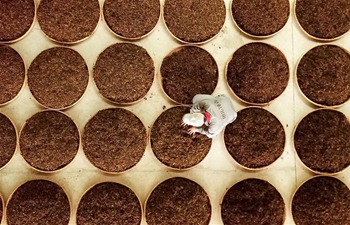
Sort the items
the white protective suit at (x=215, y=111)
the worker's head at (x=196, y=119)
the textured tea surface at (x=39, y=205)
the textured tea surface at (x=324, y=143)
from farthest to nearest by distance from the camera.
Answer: the textured tea surface at (x=324, y=143) < the textured tea surface at (x=39, y=205) < the white protective suit at (x=215, y=111) < the worker's head at (x=196, y=119)

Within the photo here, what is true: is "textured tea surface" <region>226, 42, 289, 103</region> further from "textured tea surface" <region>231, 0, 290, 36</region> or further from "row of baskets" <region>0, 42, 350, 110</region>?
"textured tea surface" <region>231, 0, 290, 36</region>

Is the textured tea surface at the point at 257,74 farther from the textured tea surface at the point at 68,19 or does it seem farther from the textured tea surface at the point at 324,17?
the textured tea surface at the point at 68,19

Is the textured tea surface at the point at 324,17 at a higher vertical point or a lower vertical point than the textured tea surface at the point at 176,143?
higher

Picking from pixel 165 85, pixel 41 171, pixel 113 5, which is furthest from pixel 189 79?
pixel 41 171

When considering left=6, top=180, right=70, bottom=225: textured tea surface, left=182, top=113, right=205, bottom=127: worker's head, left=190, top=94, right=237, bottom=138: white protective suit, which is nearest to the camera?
left=182, top=113, right=205, bottom=127: worker's head

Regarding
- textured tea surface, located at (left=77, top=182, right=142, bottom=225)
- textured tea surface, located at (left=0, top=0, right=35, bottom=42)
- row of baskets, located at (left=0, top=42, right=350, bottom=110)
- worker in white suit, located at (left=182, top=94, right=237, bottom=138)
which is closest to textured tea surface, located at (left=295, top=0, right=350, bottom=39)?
row of baskets, located at (left=0, top=42, right=350, bottom=110)

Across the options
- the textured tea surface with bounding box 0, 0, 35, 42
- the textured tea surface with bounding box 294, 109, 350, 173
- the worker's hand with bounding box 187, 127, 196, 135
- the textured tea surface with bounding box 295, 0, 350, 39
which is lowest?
the textured tea surface with bounding box 294, 109, 350, 173

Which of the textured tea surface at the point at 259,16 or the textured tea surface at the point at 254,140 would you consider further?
the textured tea surface at the point at 259,16

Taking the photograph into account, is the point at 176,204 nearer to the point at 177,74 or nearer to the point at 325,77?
the point at 177,74

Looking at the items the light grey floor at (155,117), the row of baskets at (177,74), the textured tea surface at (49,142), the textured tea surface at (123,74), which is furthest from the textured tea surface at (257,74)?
the textured tea surface at (49,142)

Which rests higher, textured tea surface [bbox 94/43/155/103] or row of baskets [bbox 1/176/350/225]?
textured tea surface [bbox 94/43/155/103]
